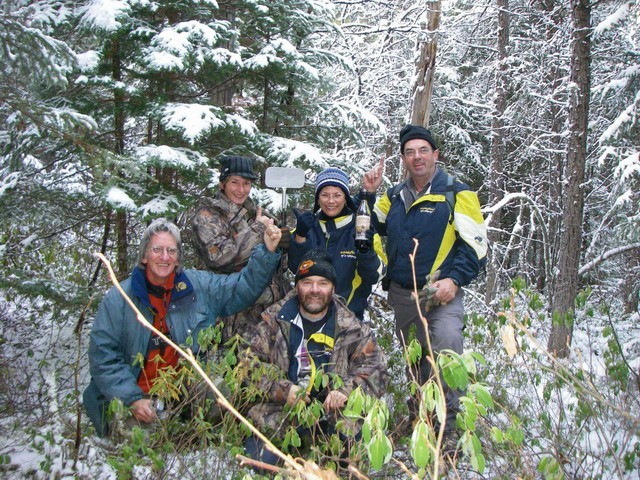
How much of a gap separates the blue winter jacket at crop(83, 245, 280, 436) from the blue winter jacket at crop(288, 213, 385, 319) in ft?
1.36

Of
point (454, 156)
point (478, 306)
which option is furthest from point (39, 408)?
point (454, 156)

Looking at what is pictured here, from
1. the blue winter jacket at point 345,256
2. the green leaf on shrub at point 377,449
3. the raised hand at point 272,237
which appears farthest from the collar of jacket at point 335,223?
the green leaf on shrub at point 377,449

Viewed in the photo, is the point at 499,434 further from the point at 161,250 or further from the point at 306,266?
the point at 161,250

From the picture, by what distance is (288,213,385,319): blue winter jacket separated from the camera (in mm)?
4320

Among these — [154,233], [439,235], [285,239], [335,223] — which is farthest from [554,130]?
[154,233]

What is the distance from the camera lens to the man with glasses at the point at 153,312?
369cm

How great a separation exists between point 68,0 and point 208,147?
2.14 meters

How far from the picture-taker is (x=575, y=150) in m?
7.37

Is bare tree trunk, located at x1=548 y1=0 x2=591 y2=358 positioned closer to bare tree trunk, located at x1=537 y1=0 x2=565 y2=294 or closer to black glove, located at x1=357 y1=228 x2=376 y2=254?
black glove, located at x1=357 y1=228 x2=376 y2=254

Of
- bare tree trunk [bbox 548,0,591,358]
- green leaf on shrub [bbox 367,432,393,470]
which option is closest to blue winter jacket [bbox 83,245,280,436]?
green leaf on shrub [bbox 367,432,393,470]

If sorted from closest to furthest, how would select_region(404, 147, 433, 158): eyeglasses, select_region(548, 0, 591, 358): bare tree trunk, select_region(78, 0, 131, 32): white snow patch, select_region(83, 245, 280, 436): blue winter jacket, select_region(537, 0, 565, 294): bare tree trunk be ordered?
select_region(83, 245, 280, 436): blue winter jacket → select_region(404, 147, 433, 158): eyeglasses → select_region(78, 0, 131, 32): white snow patch → select_region(548, 0, 591, 358): bare tree trunk → select_region(537, 0, 565, 294): bare tree trunk

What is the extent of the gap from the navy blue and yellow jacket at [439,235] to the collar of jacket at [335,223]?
36 cm

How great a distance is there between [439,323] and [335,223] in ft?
3.96

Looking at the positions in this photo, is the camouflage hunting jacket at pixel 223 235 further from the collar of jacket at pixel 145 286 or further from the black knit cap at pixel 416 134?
the black knit cap at pixel 416 134
